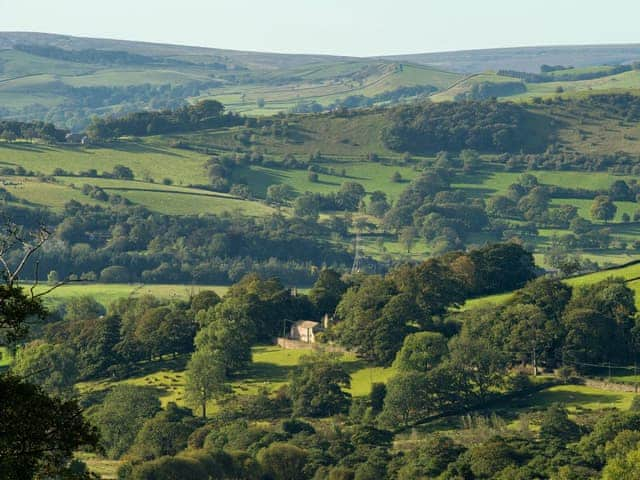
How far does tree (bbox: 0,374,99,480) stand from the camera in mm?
29469

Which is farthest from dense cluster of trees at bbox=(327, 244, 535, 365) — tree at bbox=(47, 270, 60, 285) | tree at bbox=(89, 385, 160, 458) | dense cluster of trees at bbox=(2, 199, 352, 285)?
dense cluster of trees at bbox=(2, 199, 352, 285)

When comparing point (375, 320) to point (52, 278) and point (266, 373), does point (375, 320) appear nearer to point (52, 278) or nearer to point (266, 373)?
point (266, 373)

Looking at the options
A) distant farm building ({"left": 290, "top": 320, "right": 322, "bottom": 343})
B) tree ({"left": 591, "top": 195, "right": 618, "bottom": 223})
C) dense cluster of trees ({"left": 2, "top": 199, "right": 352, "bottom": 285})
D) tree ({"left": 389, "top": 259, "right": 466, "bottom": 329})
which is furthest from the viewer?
tree ({"left": 591, "top": 195, "right": 618, "bottom": 223})

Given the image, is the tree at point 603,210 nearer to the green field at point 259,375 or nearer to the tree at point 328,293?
the tree at point 328,293

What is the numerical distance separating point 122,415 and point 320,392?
463 inches

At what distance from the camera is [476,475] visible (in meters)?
64.5

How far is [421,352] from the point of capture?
8844 cm

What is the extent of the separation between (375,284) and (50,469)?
73071 millimetres

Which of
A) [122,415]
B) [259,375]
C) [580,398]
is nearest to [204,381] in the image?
[259,375]

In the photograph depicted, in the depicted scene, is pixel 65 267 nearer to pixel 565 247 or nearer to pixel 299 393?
pixel 565 247

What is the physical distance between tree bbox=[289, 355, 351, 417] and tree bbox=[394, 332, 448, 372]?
3.99 meters

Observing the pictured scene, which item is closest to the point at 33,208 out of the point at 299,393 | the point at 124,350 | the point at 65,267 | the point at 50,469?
the point at 65,267

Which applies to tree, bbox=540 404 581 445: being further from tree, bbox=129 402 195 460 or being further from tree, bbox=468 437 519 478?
tree, bbox=129 402 195 460

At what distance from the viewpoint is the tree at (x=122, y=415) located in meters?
79.9
